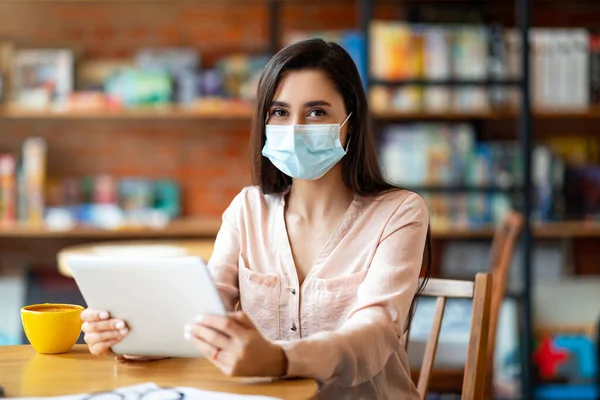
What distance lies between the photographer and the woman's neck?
1714 millimetres

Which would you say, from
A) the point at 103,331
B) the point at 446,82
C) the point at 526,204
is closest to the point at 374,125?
the point at 446,82

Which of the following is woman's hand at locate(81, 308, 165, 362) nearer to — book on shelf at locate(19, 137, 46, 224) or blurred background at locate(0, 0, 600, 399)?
blurred background at locate(0, 0, 600, 399)

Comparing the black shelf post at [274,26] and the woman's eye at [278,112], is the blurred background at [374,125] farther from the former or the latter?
the woman's eye at [278,112]

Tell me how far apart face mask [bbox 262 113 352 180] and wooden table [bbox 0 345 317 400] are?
0.45m

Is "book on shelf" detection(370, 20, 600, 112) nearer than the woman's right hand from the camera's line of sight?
No

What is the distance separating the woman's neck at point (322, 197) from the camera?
5.62 ft

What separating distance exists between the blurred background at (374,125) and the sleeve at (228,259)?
5.65 feet

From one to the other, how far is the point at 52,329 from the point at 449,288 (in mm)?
732

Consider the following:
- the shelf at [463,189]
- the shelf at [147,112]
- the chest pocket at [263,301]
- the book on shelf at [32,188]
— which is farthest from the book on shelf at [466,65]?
the chest pocket at [263,301]

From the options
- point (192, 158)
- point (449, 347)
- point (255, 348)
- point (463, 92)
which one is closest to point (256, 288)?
point (255, 348)

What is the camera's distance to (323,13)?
13.1ft

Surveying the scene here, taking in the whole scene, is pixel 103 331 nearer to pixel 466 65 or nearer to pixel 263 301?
pixel 263 301

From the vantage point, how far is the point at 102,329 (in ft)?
4.44

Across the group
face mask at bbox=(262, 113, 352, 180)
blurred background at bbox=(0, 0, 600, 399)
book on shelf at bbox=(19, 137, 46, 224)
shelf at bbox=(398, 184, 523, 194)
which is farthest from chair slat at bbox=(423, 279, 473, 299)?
book on shelf at bbox=(19, 137, 46, 224)
